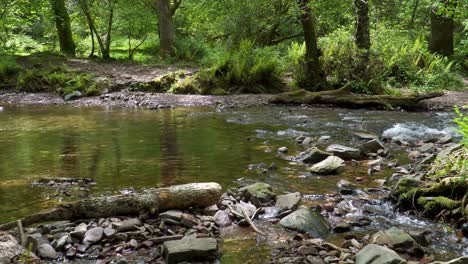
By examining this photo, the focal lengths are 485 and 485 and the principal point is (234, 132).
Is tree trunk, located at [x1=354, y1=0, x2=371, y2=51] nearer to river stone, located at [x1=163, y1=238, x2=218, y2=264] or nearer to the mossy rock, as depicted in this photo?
the mossy rock

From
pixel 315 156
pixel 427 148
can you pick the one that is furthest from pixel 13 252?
pixel 427 148

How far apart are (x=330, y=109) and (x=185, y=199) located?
8.68 m

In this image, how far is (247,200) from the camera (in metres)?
5.89

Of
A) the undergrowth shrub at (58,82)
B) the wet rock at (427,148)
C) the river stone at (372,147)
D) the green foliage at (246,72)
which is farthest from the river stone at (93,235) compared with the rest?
the undergrowth shrub at (58,82)

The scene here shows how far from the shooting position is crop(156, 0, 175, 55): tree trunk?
2203 cm

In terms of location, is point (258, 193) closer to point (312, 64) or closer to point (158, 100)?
point (312, 64)

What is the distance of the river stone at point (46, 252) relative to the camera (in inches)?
172

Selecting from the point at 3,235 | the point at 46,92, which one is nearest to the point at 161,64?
the point at 46,92

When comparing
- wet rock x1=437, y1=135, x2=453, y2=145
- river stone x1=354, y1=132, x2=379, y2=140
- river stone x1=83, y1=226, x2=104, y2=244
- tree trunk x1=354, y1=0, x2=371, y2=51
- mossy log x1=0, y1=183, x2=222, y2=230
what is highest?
tree trunk x1=354, y1=0, x2=371, y2=51

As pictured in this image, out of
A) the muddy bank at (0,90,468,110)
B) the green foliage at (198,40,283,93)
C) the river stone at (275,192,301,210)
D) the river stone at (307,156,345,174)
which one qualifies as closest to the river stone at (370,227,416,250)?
the river stone at (275,192,301,210)

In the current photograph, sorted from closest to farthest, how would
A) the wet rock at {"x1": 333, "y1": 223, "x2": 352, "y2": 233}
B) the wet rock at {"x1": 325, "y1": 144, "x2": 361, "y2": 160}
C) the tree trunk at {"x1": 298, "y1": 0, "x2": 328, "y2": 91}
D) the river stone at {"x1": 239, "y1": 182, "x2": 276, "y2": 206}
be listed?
the wet rock at {"x1": 333, "y1": 223, "x2": 352, "y2": 233}, the river stone at {"x1": 239, "y1": 182, "x2": 276, "y2": 206}, the wet rock at {"x1": 325, "y1": 144, "x2": 361, "y2": 160}, the tree trunk at {"x1": 298, "y1": 0, "x2": 328, "y2": 91}

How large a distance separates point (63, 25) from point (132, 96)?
8.38m

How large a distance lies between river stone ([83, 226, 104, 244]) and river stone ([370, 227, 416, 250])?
262cm

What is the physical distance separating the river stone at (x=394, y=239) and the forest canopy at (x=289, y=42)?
9318 mm
